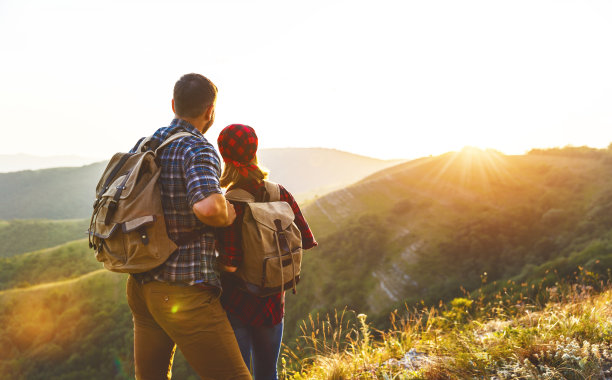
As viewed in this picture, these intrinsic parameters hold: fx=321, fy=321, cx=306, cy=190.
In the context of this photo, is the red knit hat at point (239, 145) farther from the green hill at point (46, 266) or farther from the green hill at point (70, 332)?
the green hill at point (46, 266)

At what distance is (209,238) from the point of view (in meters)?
1.82

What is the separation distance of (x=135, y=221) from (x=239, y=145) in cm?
71

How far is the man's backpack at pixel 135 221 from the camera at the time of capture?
63.6 inches

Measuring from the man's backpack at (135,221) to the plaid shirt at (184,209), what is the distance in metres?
0.04

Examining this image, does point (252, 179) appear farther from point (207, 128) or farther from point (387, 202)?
point (387, 202)

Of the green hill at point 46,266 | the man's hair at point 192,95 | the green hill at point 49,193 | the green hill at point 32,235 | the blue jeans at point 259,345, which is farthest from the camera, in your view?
the green hill at point 49,193

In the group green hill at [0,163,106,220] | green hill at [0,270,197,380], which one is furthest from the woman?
green hill at [0,163,106,220]

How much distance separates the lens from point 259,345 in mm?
2098

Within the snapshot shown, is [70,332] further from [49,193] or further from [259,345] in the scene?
[49,193]

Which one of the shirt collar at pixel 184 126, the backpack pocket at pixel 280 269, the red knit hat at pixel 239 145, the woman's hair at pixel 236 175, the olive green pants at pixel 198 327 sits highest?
the shirt collar at pixel 184 126

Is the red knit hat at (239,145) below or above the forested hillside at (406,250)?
above

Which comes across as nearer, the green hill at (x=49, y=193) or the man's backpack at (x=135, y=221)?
the man's backpack at (x=135, y=221)

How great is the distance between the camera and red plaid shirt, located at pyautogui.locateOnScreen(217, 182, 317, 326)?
1.90 meters

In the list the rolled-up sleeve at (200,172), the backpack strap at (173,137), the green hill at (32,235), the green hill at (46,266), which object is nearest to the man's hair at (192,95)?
the backpack strap at (173,137)
